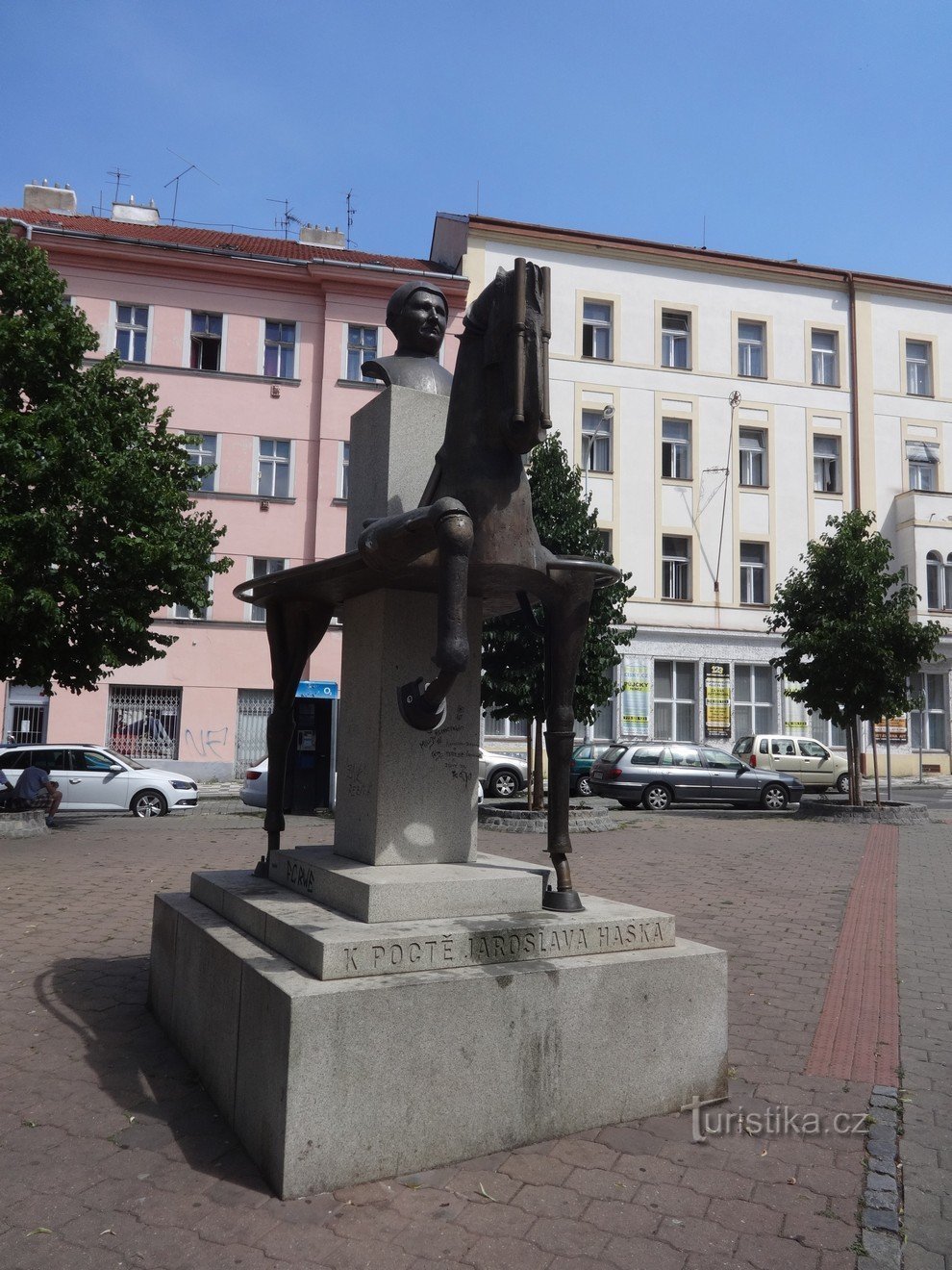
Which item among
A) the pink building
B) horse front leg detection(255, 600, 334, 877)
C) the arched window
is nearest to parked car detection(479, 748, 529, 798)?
the pink building

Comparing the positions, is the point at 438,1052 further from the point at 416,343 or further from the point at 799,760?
the point at 799,760

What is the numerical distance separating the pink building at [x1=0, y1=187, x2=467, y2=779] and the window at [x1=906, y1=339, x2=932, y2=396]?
15.7 metres

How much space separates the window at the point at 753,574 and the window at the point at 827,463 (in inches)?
123

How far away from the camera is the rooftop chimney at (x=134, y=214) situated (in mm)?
31984

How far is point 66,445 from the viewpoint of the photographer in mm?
13852

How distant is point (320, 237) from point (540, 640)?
23.9 m

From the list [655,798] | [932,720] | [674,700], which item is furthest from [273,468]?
[932,720]

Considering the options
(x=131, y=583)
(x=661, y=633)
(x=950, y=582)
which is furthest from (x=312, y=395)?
(x=950, y=582)

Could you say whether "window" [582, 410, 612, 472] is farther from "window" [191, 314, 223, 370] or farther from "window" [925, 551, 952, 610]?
"window" [191, 314, 223, 370]

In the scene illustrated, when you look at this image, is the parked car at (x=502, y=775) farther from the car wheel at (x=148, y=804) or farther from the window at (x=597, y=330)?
the window at (x=597, y=330)

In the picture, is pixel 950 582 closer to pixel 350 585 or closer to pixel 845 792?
pixel 845 792

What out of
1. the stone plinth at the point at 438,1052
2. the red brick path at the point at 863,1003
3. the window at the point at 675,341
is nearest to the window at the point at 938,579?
the window at the point at 675,341

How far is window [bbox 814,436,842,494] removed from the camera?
107 ft

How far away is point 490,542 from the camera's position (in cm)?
391
